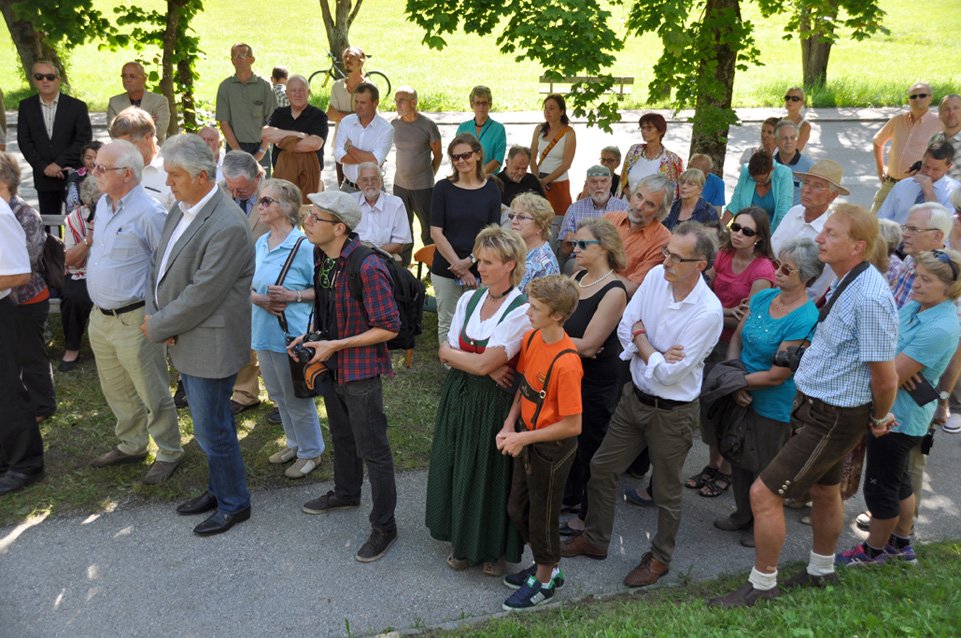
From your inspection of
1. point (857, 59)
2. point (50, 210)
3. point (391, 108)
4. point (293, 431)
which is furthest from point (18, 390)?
point (857, 59)

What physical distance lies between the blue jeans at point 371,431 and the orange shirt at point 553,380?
936 millimetres

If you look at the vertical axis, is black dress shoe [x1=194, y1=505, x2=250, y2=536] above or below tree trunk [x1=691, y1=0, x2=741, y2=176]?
below

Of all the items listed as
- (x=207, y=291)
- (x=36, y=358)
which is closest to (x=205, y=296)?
(x=207, y=291)

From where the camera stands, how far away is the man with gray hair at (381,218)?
A: 24.6ft

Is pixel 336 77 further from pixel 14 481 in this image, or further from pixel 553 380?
pixel 553 380

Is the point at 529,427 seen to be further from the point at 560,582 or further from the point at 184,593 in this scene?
the point at 184,593

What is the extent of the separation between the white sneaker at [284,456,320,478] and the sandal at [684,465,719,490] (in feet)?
8.35

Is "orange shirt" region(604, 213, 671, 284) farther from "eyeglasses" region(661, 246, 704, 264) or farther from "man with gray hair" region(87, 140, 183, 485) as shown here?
"man with gray hair" region(87, 140, 183, 485)

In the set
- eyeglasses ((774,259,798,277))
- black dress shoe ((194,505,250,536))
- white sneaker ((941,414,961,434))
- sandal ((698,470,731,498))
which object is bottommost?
white sneaker ((941,414,961,434))

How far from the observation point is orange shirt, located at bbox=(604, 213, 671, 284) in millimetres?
5980

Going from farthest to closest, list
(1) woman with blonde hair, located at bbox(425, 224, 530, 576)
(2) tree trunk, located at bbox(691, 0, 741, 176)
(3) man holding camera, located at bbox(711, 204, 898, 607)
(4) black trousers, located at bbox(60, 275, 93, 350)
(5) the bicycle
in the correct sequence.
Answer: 1. (5) the bicycle
2. (2) tree trunk, located at bbox(691, 0, 741, 176)
3. (4) black trousers, located at bbox(60, 275, 93, 350)
4. (1) woman with blonde hair, located at bbox(425, 224, 530, 576)
5. (3) man holding camera, located at bbox(711, 204, 898, 607)

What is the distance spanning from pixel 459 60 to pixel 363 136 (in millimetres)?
24741

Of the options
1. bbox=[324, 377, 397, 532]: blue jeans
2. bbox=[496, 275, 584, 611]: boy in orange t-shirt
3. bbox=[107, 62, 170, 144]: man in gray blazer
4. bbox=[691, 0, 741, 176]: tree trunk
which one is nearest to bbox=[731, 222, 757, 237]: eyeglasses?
bbox=[496, 275, 584, 611]: boy in orange t-shirt

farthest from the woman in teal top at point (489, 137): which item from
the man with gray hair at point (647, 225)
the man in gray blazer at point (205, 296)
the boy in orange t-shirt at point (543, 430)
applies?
the boy in orange t-shirt at point (543, 430)
